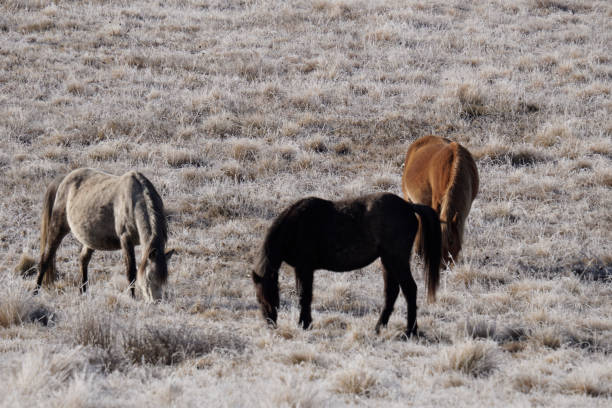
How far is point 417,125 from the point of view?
48.6 feet

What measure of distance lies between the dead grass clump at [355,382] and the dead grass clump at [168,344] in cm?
117

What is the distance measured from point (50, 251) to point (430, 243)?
4.25 meters

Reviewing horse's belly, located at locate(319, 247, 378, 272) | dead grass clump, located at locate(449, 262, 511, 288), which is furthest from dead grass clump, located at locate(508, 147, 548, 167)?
horse's belly, located at locate(319, 247, 378, 272)

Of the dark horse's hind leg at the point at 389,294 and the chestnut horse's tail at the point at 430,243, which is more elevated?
the chestnut horse's tail at the point at 430,243

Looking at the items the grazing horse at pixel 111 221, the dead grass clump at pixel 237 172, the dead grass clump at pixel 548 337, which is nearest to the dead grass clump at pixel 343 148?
the dead grass clump at pixel 237 172

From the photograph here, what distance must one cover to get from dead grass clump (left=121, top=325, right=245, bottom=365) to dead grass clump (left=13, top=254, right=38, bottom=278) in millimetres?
3360

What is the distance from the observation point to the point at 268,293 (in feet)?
21.2

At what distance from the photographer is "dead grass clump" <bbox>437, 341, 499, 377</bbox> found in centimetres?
562

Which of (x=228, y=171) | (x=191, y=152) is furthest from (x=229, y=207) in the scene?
(x=191, y=152)

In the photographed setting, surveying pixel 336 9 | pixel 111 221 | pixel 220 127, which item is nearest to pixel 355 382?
pixel 111 221

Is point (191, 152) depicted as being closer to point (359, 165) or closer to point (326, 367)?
point (359, 165)

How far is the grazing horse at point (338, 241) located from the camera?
6438 mm

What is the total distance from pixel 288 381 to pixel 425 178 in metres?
5.10

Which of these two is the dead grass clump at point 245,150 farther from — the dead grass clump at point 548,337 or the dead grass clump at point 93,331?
the dead grass clump at point 548,337
